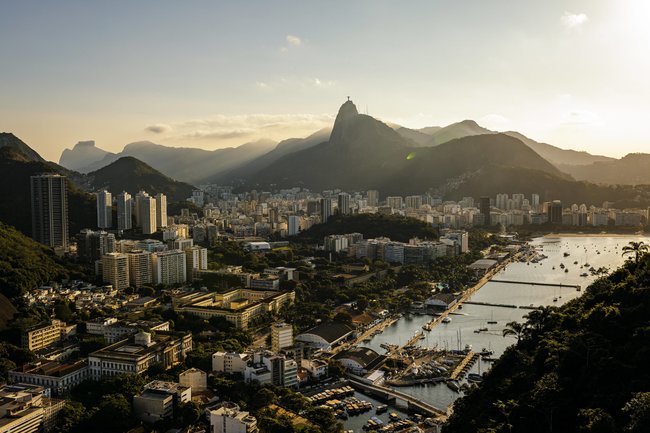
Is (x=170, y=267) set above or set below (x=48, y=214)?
below

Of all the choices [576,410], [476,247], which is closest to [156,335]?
[576,410]

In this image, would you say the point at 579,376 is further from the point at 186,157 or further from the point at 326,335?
the point at 186,157

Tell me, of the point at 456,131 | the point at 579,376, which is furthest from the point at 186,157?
the point at 579,376

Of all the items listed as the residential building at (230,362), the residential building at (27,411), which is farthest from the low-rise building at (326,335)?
the residential building at (27,411)

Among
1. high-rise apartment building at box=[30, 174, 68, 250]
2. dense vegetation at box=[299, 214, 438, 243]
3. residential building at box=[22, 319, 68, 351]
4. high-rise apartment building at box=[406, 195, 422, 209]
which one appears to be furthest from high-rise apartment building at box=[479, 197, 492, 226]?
residential building at box=[22, 319, 68, 351]

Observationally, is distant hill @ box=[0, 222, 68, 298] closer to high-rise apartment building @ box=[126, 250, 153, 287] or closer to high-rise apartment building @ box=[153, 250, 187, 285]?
high-rise apartment building @ box=[126, 250, 153, 287]

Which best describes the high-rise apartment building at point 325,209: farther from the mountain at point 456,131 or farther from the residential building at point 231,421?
the mountain at point 456,131

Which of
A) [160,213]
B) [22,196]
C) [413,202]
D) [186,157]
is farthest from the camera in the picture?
[186,157]
